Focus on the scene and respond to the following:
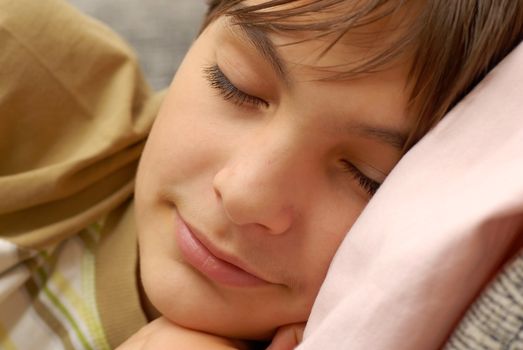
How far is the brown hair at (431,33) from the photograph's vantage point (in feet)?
1.97

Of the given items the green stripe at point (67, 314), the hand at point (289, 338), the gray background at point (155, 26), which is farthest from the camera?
the gray background at point (155, 26)

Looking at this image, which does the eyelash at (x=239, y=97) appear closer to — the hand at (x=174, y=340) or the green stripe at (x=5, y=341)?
the hand at (x=174, y=340)

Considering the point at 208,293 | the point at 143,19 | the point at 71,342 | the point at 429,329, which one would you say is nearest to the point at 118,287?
the point at 71,342

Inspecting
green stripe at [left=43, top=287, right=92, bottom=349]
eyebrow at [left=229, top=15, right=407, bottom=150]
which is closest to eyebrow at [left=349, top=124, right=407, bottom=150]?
eyebrow at [left=229, top=15, right=407, bottom=150]

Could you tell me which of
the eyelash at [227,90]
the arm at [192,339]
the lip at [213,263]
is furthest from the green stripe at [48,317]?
the eyelash at [227,90]

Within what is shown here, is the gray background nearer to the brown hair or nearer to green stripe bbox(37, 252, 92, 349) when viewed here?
green stripe bbox(37, 252, 92, 349)

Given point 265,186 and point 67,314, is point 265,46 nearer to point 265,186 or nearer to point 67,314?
point 265,186

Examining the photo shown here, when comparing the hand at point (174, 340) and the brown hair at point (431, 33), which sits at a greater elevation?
the brown hair at point (431, 33)

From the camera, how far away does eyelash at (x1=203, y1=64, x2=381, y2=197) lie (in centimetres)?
66

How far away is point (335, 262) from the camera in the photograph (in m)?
0.63

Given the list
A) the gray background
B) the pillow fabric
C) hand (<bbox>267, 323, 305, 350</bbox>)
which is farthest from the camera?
the gray background

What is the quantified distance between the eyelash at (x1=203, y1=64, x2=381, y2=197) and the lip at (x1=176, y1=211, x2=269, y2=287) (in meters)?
0.13

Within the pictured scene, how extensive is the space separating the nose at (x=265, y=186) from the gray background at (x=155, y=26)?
2.01 ft

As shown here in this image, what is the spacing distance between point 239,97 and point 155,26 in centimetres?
60
